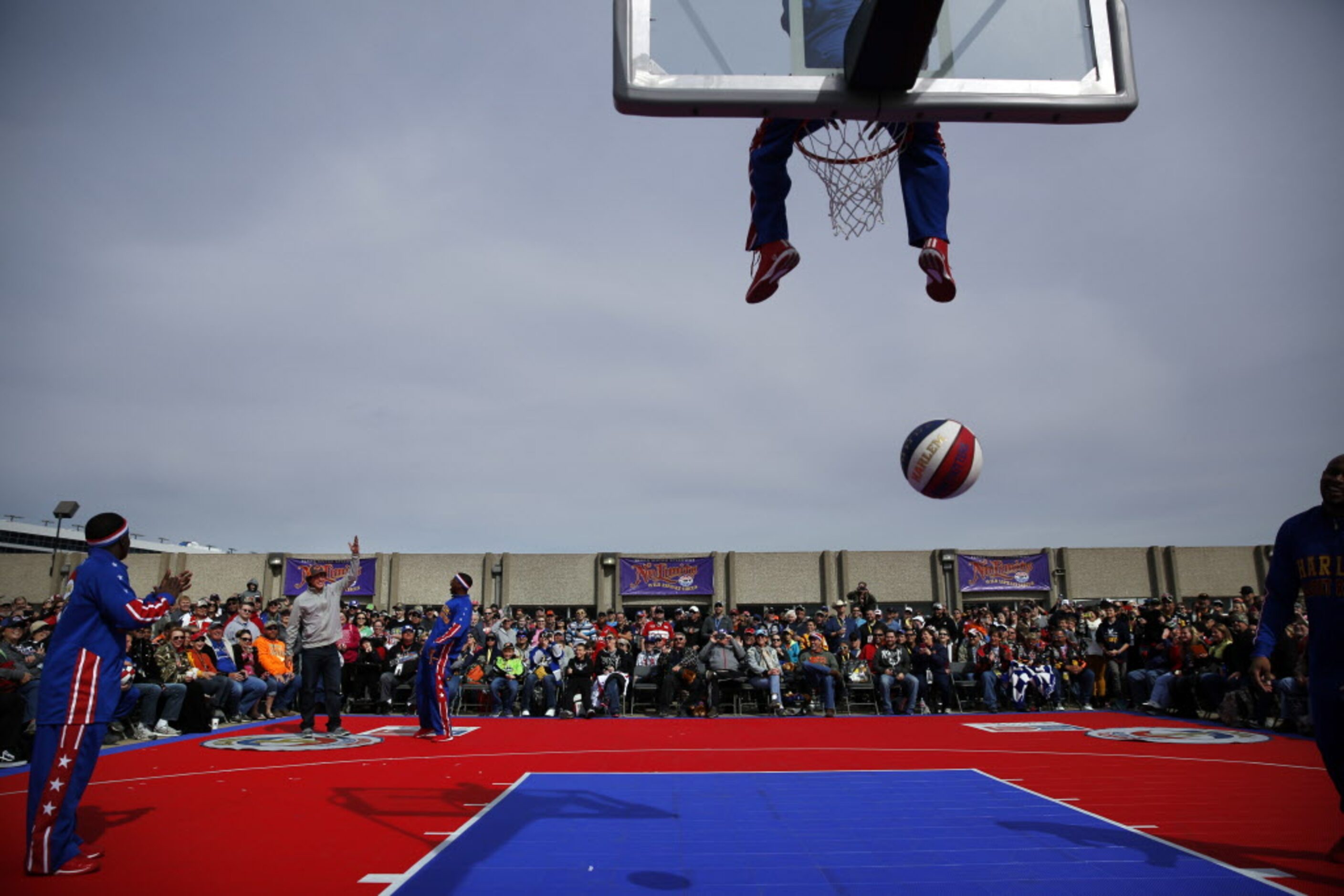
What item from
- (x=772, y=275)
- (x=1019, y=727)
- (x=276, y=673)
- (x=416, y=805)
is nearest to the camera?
(x=772, y=275)

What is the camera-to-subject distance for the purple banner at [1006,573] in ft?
92.6

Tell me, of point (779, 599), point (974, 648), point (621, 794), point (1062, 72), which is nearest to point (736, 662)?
point (974, 648)

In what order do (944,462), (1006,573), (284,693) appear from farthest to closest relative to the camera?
(1006,573) < (284,693) < (944,462)

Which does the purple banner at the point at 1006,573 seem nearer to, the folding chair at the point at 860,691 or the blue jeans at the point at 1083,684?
the blue jeans at the point at 1083,684

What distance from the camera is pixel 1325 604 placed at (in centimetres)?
A: 458

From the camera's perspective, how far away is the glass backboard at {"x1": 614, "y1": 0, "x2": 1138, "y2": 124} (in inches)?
171

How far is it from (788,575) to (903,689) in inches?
583

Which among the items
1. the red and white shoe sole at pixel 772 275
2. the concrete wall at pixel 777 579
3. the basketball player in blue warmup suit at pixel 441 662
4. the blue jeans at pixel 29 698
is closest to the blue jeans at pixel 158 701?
the blue jeans at pixel 29 698

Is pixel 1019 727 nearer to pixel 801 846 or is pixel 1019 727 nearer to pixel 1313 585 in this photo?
pixel 1313 585

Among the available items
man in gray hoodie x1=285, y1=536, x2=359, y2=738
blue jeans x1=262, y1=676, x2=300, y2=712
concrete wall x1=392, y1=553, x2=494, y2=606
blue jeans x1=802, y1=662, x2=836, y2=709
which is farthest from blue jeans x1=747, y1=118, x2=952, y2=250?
concrete wall x1=392, y1=553, x2=494, y2=606

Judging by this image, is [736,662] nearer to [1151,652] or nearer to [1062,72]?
[1151,652]

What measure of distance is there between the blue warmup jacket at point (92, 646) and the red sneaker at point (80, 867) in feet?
2.28

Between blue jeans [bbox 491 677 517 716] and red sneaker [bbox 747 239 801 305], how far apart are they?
10.8 m

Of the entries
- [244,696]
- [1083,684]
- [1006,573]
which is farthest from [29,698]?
[1006,573]
